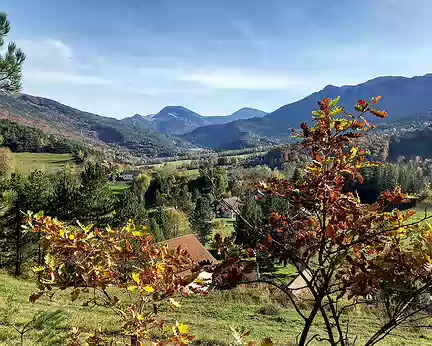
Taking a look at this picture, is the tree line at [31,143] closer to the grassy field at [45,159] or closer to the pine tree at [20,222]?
the grassy field at [45,159]

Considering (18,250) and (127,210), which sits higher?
(127,210)

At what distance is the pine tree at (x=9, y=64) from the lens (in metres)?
10.8

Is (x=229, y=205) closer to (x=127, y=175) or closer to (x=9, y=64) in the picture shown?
(x=9, y=64)

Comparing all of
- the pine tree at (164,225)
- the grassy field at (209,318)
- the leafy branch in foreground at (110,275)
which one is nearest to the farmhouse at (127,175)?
the pine tree at (164,225)

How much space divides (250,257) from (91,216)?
33156 millimetres

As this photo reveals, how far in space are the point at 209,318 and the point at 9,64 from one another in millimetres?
11448

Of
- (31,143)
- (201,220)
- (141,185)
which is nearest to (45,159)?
(31,143)

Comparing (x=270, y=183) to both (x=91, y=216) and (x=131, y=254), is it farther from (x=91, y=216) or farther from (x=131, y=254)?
(x=91, y=216)

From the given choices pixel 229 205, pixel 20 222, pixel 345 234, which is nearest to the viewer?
pixel 345 234

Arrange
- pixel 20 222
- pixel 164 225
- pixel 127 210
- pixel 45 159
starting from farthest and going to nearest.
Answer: pixel 45 159 → pixel 164 225 → pixel 127 210 → pixel 20 222

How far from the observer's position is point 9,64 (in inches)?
429

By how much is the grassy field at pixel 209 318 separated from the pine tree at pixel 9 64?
22.2 ft

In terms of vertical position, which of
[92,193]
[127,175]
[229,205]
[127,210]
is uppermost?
[229,205]

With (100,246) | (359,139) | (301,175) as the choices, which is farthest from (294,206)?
(100,246)
